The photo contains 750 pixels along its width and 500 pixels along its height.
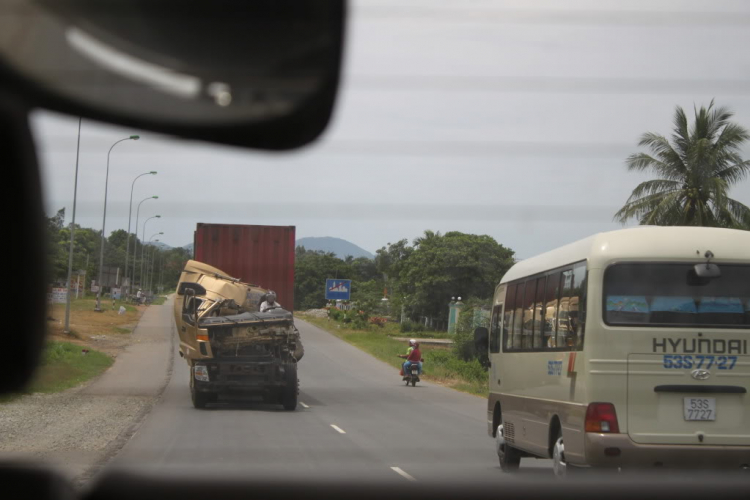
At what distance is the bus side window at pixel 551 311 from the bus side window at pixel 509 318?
1708mm

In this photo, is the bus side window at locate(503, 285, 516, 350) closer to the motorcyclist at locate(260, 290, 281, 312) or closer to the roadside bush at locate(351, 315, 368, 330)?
the motorcyclist at locate(260, 290, 281, 312)

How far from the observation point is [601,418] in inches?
349

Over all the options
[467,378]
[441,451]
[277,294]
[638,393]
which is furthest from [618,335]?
[467,378]

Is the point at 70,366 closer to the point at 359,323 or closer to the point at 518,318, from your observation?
the point at 518,318

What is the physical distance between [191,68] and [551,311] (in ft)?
25.7

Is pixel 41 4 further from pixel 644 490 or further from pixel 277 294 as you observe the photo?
pixel 277 294

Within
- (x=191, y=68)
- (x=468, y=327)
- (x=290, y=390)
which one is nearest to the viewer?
(x=191, y=68)

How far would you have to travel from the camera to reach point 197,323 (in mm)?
18625

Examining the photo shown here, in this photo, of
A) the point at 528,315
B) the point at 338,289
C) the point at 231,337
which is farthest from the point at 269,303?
the point at 338,289

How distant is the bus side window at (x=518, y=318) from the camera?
40.7 ft

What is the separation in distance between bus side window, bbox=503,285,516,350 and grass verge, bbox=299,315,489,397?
49.0 feet

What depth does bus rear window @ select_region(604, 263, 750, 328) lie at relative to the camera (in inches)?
360

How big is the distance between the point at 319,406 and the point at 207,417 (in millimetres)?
3984

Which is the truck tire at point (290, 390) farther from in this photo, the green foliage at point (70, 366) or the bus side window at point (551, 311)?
the bus side window at point (551, 311)
